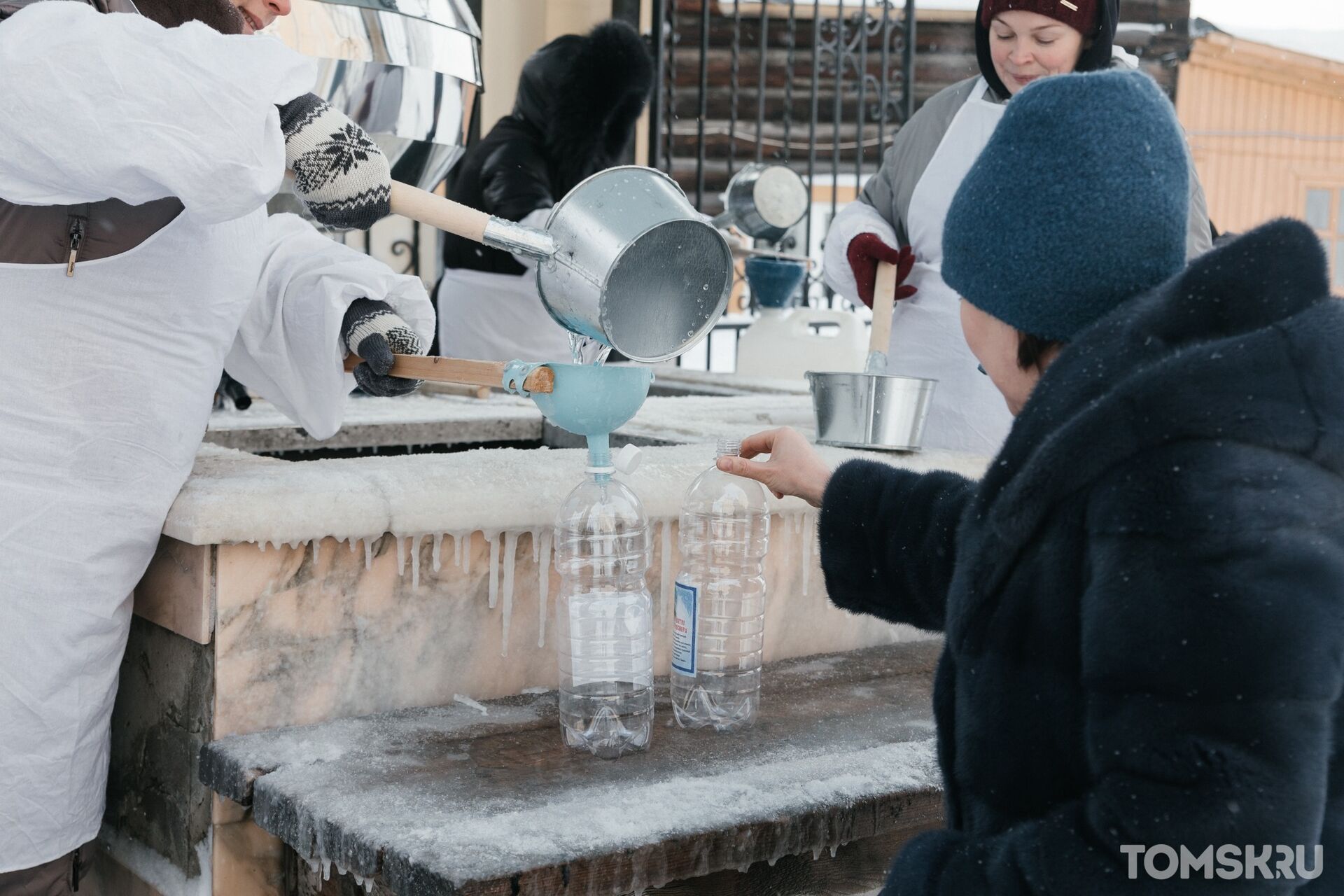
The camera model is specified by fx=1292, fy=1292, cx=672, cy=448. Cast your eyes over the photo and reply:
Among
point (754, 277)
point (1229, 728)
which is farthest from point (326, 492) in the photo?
point (754, 277)

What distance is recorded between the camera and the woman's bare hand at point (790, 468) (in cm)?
171

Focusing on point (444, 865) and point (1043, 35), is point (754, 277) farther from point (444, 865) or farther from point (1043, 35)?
point (444, 865)

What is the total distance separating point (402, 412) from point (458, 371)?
1623mm

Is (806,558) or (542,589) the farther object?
(806,558)

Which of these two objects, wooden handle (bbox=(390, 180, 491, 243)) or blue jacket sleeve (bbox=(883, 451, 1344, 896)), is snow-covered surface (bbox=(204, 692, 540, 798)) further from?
blue jacket sleeve (bbox=(883, 451, 1344, 896))

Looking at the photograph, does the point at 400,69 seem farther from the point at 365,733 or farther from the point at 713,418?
the point at 365,733

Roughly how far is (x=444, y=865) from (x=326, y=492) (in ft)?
2.10

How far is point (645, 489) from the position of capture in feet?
6.72

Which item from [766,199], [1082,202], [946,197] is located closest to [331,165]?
[1082,202]

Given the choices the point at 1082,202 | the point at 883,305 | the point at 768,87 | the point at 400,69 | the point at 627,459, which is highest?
the point at 768,87

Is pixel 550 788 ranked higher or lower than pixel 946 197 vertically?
lower

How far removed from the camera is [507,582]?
1986mm

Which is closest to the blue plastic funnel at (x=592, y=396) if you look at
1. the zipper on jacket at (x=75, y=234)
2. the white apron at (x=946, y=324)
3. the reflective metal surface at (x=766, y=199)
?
the zipper on jacket at (x=75, y=234)

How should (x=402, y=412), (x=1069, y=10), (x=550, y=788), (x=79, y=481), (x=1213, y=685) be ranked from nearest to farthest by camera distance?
(x=1213, y=685) → (x=550, y=788) → (x=79, y=481) → (x=1069, y=10) → (x=402, y=412)
